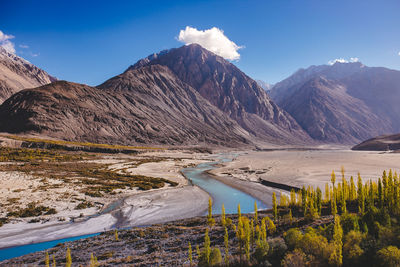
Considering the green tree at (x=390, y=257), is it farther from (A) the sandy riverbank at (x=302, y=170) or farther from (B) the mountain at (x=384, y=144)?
(B) the mountain at (x=384, y=144)

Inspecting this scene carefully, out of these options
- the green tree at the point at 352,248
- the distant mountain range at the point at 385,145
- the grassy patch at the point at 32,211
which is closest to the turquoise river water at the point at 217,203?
the grassy patch at the point at 32,211

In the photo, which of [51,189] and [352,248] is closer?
[352,248]

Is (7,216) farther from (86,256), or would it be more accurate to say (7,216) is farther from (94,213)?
(86,256)

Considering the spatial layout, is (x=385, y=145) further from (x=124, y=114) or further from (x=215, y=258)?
(x=215, y=258)

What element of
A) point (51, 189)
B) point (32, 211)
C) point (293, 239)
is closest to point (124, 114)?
point (51, 189)

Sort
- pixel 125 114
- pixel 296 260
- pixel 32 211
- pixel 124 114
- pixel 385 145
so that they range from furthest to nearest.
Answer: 1. pixel 125 114
2. pixel 124 114
3. pixel 385 145
4. pixel 32 211
5. pixel 296 260

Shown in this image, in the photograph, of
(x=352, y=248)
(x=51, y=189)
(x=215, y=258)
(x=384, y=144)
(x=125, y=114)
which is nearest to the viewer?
(x=352, y=248)

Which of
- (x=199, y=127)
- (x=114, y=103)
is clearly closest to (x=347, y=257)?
(x=114, y=103)

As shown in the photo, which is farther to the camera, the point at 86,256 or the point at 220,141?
the point at 220,141

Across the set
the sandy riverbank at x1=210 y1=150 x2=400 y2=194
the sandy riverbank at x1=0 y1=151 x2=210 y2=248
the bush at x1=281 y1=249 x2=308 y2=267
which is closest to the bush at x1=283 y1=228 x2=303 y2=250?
the bush at x1=281 y1=249 x2=308 y2=267
